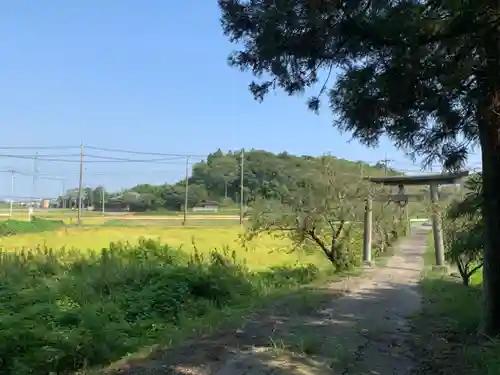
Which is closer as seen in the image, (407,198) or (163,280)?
(163,280)

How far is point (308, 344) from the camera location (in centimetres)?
676

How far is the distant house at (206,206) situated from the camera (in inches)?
2768

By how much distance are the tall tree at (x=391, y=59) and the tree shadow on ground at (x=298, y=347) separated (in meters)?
2.44

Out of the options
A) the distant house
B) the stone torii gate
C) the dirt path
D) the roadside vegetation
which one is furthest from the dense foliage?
the dirt path

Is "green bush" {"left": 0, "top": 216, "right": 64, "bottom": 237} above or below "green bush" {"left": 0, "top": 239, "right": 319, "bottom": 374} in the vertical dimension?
above

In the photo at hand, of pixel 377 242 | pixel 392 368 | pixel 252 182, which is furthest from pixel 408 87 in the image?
pixel 252 182

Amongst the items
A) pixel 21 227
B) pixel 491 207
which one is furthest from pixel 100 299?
pixel 21 227

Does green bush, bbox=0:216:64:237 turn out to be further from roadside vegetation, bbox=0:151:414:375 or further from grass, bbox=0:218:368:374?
grass, bbox=0:218:368:374

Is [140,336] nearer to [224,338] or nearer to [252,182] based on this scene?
[224,338]

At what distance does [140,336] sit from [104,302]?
267 cm

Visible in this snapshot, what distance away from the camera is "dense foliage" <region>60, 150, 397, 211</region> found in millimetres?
22031

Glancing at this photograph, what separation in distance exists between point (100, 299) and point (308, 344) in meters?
8.19

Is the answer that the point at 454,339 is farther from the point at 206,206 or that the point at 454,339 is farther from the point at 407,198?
the point at 206,206

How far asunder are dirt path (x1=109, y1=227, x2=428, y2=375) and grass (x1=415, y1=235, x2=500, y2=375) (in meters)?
0.25
